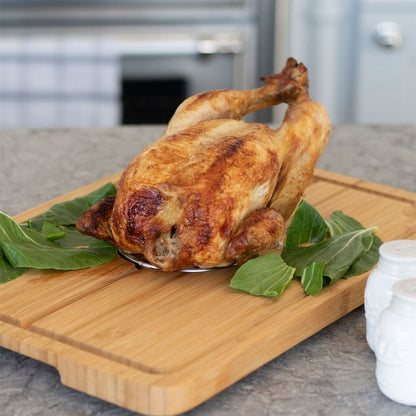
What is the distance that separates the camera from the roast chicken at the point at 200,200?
1.62 m

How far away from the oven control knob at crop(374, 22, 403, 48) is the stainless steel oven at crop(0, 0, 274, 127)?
48 centimetres

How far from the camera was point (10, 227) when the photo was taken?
1751mm

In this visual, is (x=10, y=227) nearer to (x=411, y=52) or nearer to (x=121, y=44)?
(x=121, y=44)

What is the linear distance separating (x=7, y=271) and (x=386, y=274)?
698mm

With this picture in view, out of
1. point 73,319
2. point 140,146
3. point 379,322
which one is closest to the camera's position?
point 379,322

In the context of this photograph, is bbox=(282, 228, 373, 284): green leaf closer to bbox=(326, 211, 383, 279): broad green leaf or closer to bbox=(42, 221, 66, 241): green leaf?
bbox=(326, 211, 383, 279): broad green leaf

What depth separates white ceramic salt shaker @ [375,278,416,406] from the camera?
130 cm

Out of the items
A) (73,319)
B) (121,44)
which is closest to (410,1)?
(121,44)

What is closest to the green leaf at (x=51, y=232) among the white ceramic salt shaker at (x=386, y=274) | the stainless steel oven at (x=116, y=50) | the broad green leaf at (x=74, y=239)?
the broad green leaf at (x=74, y=239)

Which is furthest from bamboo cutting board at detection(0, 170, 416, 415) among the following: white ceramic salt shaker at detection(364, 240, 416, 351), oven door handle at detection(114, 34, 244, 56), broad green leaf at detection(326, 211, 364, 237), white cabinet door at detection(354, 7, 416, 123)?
white cabinet door at detection(354, 7, 416, 123)

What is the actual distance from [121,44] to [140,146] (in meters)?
1.17

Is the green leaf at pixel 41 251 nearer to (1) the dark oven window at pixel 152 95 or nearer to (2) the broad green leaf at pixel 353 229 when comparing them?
(2) the broad green leaf at pixel 353 229

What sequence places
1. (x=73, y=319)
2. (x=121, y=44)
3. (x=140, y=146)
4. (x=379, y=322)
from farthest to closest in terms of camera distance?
1. (x=121, y=44)
2. (x=140, y=146)
3. (x=73, y=319)
4. (x=379, y=322)

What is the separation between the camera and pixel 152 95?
→ 392 centimetres
